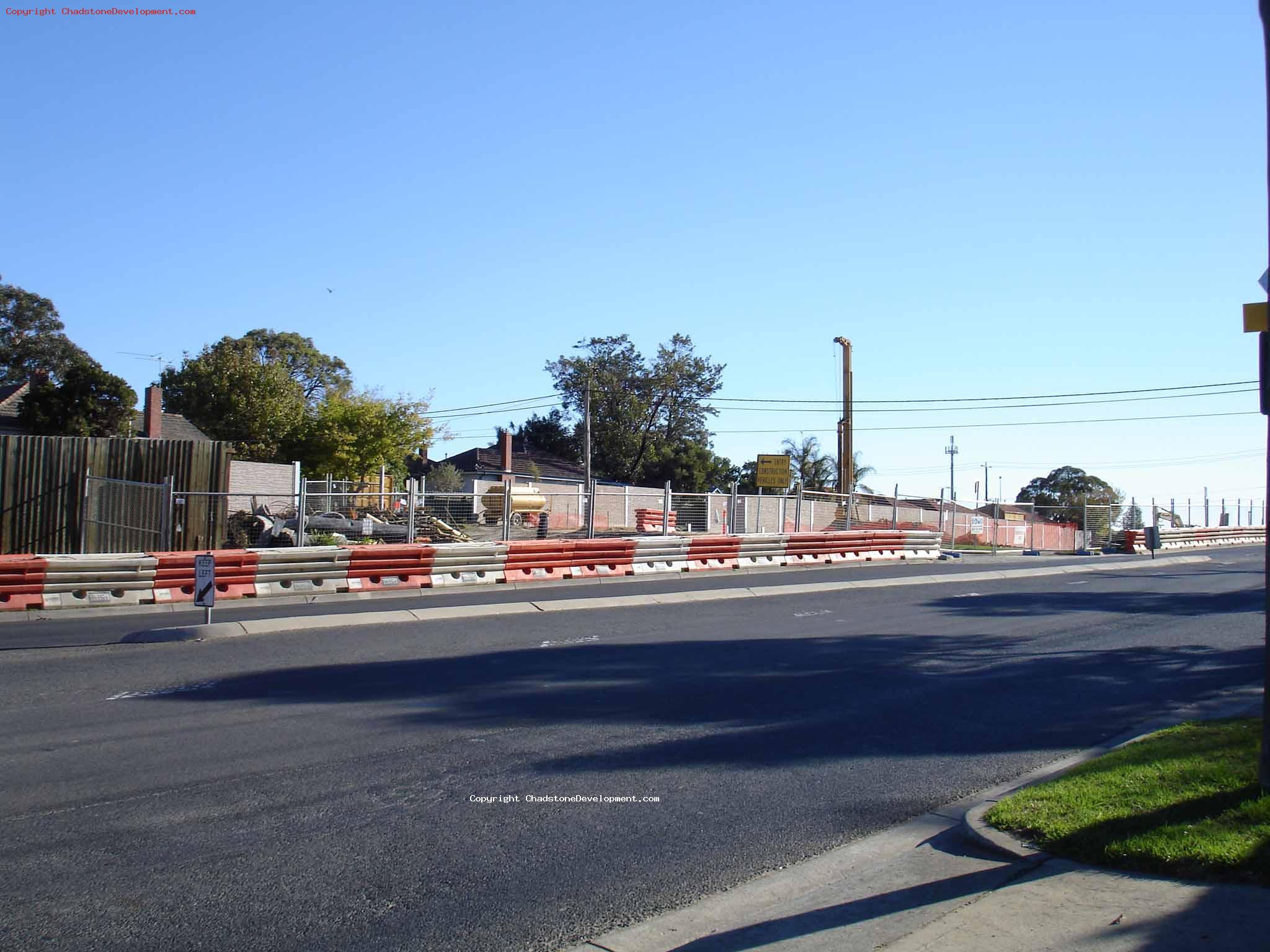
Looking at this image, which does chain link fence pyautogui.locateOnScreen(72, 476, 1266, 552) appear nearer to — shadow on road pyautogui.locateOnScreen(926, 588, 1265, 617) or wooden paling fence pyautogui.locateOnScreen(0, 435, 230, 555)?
wooden paling fence pyautogui.locateOnScreen(0, 435, 230, 555)

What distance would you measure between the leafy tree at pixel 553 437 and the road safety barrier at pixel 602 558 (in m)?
50.3

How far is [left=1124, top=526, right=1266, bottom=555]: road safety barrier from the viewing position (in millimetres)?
41031

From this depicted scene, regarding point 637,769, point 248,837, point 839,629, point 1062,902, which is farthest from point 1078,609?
point 248,837

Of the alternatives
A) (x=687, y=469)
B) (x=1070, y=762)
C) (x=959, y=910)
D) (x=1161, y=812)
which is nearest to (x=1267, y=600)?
(x=1161, y=812)

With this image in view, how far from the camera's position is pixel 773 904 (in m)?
5.38

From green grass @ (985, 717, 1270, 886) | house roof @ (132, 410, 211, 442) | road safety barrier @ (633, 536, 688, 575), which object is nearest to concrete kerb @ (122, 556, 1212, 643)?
road safety barrier @ (633, 536, 688, 575)

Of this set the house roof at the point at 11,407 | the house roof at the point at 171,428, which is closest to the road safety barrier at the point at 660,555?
the house roof at the point at 171,428

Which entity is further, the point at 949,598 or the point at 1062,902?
the point at 949,598

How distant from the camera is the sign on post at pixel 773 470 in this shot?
119 feet

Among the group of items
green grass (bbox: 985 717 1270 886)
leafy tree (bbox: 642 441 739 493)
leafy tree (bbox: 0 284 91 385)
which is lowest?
green grass (bbox: 985 717 1270 886)

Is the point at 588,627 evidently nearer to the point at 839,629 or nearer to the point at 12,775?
the point at 839,629

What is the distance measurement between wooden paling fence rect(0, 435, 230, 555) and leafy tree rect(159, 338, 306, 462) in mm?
26389

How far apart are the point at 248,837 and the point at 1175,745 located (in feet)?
21.5

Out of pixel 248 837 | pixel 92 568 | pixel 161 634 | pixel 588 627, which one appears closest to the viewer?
pixel 248 837
